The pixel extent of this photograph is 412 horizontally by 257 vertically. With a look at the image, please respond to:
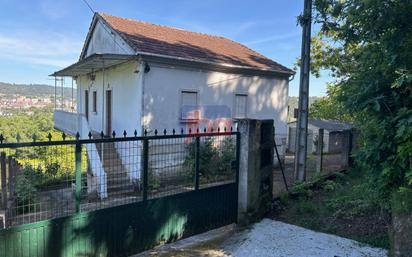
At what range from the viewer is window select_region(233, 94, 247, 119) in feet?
46.0

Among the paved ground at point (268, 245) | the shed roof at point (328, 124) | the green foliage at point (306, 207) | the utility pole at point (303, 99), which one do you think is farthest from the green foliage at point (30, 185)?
the shed roof at point (328, 124)

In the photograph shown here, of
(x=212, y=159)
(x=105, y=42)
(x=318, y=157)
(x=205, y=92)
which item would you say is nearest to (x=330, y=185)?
(x=318, y=157)

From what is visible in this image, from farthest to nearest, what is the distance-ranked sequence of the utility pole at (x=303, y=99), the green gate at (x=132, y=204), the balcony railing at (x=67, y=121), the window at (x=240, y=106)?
the balcony railing at (x=67, y=121) < the window at (x=240, y=106) < the utility pole at (x=303, y=99) < the green gate at (x=132, y=204)

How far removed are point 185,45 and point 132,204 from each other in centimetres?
985

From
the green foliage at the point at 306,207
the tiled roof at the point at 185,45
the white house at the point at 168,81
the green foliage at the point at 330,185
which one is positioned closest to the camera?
the green foliage at the point at 306,207

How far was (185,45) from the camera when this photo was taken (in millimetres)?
13719

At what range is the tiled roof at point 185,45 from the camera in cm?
1196

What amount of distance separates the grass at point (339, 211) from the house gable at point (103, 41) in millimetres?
7151

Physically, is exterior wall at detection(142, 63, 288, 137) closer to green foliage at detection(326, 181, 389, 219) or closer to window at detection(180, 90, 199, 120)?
window at detection(180, 90, 199, 120)

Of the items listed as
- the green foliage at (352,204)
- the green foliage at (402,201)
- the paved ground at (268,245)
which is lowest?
the paved ground at (268,245)

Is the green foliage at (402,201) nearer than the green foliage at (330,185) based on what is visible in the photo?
Yes

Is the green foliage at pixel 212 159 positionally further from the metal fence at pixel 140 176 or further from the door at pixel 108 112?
the door at pixel 108 112

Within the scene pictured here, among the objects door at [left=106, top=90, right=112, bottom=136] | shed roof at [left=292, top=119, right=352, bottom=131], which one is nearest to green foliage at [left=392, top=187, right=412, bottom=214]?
door at [left=106, top=90, right=112, bottom=136]

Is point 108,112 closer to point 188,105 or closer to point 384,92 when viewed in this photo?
point 188,105
